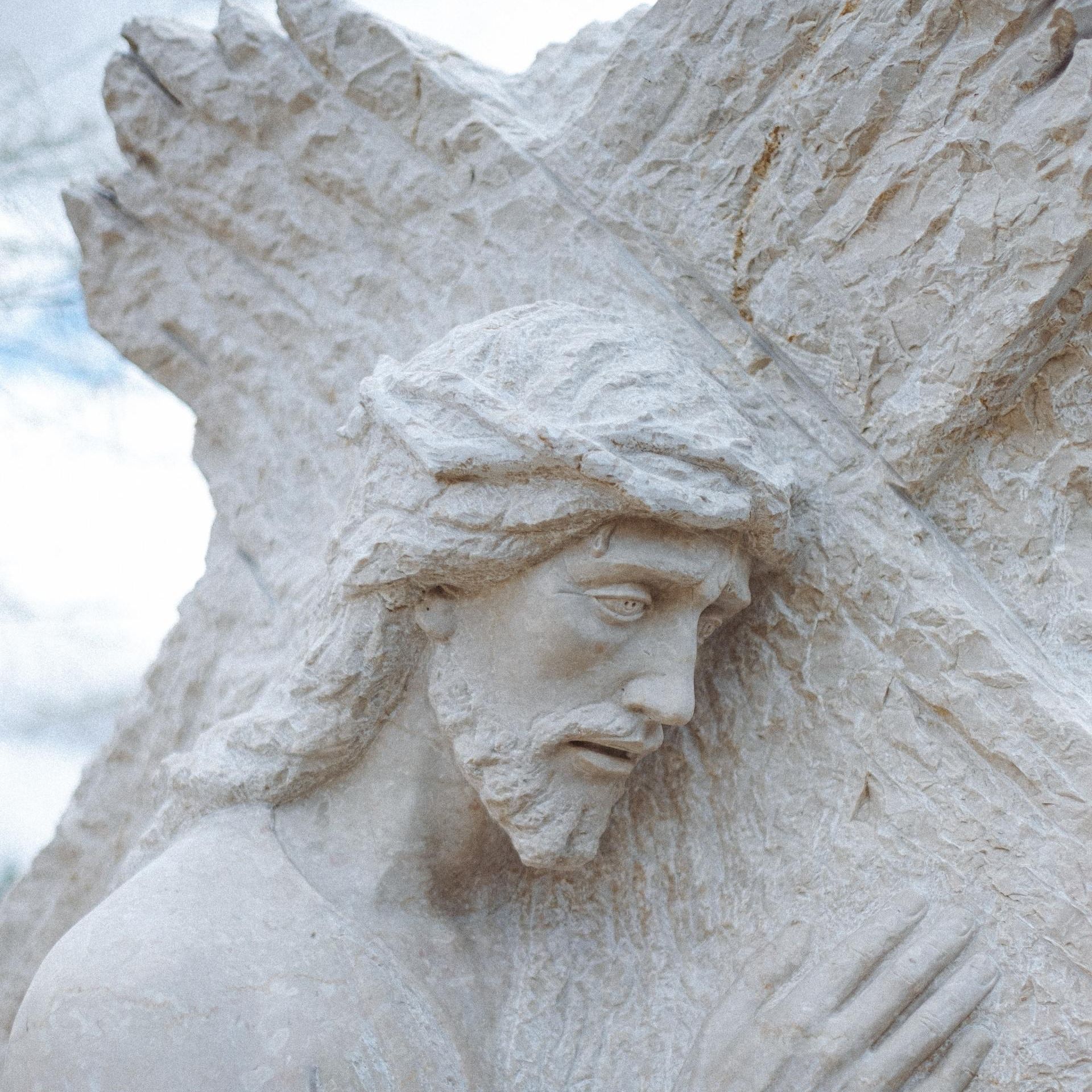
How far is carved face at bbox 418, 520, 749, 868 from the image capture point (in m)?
1.58

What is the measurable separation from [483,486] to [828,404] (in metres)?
0.52

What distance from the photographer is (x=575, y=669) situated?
62.9 inches

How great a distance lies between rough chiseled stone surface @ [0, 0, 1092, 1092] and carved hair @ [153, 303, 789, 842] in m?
0.17

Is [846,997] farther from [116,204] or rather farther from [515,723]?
[116,204]

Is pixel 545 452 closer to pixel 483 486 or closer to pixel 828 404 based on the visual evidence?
pixel 483 486

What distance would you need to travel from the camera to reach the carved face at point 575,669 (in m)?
1.58

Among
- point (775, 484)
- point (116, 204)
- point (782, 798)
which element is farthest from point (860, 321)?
point (116, 204)

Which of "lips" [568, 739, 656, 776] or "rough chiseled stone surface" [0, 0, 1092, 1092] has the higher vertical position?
"rough chiseled stone surface" [0, 0, 1092, 1092]

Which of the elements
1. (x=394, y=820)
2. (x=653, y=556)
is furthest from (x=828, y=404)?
(x=394, y=820)

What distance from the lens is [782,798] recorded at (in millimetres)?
1746

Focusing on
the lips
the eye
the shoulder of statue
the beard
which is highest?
the eye

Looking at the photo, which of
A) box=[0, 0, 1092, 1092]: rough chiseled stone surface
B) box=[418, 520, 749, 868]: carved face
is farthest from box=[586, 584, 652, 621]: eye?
box=[0, 0, 1092, 1092]: rough chiseled stone surface

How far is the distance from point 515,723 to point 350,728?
0.24 metres

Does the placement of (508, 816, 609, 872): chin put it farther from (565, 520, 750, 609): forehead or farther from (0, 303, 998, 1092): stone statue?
(565, 520, 750, 609): forehead
